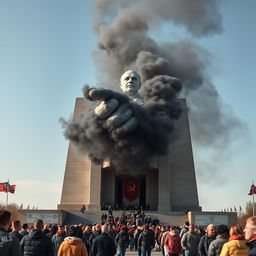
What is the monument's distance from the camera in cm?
3925

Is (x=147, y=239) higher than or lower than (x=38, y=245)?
higher

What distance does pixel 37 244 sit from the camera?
21.0ft

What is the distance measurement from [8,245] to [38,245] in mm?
1806

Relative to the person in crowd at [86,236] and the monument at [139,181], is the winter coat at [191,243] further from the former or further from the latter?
the monument at [139,181]

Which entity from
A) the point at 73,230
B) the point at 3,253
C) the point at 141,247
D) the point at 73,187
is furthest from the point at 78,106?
the point at 3,253

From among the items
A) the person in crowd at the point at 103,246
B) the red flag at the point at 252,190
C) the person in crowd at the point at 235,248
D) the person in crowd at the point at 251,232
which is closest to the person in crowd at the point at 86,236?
the person in crowd at the point at 103,246

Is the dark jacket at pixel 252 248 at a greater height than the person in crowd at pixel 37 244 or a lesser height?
lesser

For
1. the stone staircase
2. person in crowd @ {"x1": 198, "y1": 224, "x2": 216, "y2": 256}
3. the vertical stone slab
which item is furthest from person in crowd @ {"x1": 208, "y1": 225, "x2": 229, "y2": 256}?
the vertical stone slab

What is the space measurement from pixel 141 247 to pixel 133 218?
54.6 feet

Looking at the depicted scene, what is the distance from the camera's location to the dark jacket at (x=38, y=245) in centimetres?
638

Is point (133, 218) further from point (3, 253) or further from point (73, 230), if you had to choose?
point (3, 253)

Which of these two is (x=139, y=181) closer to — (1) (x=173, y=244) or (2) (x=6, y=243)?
(1) (x=173, y=244)

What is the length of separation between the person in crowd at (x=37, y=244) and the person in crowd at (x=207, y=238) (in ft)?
10.5

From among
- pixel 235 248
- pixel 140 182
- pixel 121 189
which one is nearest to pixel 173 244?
pixel 235 248
